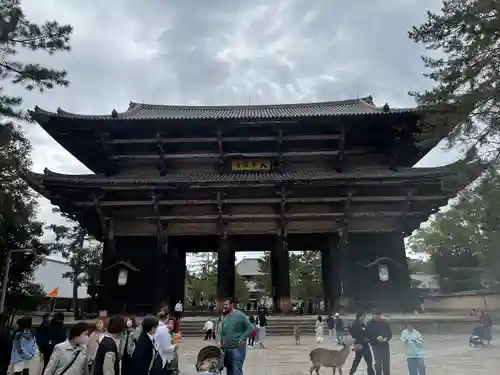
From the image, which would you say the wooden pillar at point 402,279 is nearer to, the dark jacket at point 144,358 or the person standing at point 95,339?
the dark jacket at point 144,358

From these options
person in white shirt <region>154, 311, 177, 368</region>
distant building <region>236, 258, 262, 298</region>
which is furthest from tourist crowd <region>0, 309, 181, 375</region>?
distant building <region>236, 258, 262, 298</region>

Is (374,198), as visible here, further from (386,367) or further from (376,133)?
(386,367)

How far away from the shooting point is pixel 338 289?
21141 mm

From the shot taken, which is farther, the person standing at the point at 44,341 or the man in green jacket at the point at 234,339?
the person standing at the point at 44,341

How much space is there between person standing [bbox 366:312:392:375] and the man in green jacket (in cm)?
297

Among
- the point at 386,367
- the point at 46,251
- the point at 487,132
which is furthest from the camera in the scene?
the point at 46,251

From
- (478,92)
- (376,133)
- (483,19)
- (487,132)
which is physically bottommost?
(487,132)

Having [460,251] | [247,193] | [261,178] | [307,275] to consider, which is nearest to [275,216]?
[247,193]

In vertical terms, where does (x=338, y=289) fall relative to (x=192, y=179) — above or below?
below

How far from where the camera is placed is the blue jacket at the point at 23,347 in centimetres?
894

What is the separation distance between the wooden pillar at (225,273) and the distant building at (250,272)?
45346 millimetres

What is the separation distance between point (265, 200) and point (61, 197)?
10.3 meters

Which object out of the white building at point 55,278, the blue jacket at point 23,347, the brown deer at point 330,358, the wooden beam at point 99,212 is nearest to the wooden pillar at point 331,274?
the brown deer at point 330,358

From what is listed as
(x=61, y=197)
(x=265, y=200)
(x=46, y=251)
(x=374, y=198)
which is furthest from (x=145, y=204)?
(x=374, y=198)
